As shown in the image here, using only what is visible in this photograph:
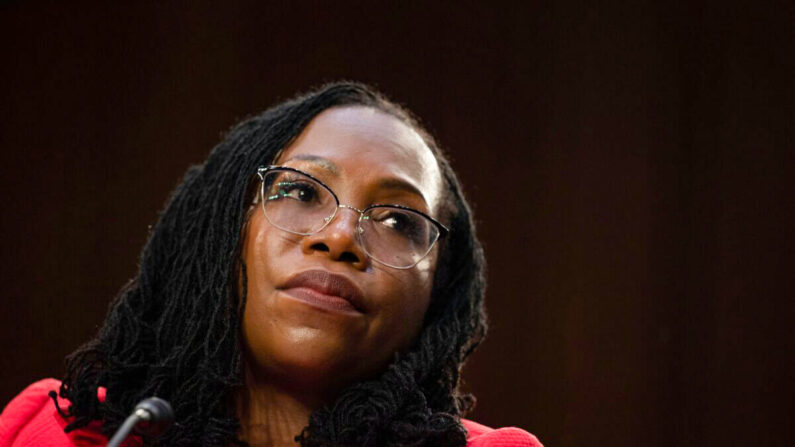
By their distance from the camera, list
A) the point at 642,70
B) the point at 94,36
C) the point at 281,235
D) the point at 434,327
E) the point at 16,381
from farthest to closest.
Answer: the point at 642,70 < the point at 94,36 < the point at 16,381 < the point at 434,327 < the point at 281,235

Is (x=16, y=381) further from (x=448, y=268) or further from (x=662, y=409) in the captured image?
(x=662, y=409)

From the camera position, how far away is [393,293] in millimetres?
1611

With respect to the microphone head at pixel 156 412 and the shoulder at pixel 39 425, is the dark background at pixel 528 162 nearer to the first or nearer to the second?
the shoulder at pixel 39 425

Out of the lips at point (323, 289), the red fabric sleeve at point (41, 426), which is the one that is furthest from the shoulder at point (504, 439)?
the red fabric sleeve at point (41, 426)

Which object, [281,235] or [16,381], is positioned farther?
[16,381]

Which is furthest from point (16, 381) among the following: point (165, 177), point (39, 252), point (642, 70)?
point (642, 70)

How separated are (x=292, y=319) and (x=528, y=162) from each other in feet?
5.47

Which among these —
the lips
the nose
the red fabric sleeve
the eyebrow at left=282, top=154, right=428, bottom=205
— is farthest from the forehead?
the red fabric sleeve

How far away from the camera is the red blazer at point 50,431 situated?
1545 mm

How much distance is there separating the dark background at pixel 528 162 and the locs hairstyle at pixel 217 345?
3.16 feet

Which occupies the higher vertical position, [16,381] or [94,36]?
[94,36]

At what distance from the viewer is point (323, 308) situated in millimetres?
1510

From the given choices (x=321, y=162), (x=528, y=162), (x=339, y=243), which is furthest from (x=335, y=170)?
(x=528, y=162)

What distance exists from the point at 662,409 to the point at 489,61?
1.31 m
